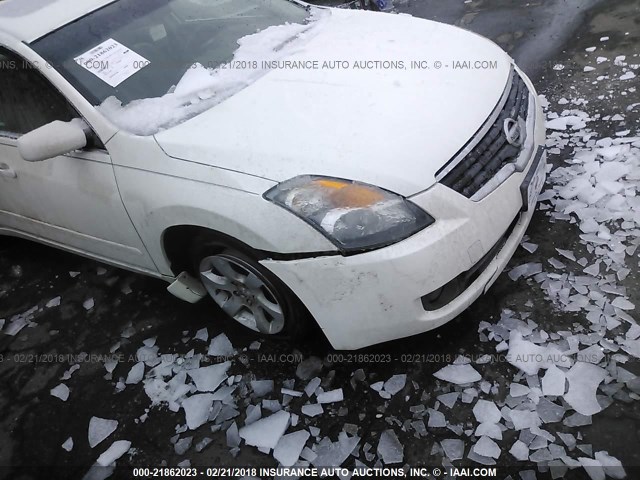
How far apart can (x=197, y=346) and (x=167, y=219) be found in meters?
0.76

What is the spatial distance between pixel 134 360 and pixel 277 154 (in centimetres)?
141

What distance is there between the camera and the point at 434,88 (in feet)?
8.15

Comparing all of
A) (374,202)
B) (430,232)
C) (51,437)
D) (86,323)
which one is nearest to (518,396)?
(430,232)

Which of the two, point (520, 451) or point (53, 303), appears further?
point (53, 303)

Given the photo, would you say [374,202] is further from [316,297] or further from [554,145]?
[554,145]

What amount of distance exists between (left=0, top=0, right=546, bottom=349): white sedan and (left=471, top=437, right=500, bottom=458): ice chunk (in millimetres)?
487

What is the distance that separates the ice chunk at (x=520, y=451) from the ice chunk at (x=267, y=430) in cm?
93

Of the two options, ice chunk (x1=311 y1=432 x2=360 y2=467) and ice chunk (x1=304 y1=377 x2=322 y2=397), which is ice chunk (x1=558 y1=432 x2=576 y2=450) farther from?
ice chunk (x1=304 y1=377 x2=322 y2=397)

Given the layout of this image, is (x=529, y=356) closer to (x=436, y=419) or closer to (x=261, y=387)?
(x=436, y=419)

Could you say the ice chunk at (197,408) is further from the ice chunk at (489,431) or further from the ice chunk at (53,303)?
the ice chunk at (53,303)

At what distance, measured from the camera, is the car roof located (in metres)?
2.71

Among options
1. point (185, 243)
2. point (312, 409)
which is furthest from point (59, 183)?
point (312, 409)

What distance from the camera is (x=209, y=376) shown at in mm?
2650

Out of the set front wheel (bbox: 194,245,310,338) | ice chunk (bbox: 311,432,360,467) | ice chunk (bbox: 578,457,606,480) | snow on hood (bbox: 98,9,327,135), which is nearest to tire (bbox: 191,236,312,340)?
front wheel (bbox: 194,245,310,338)
